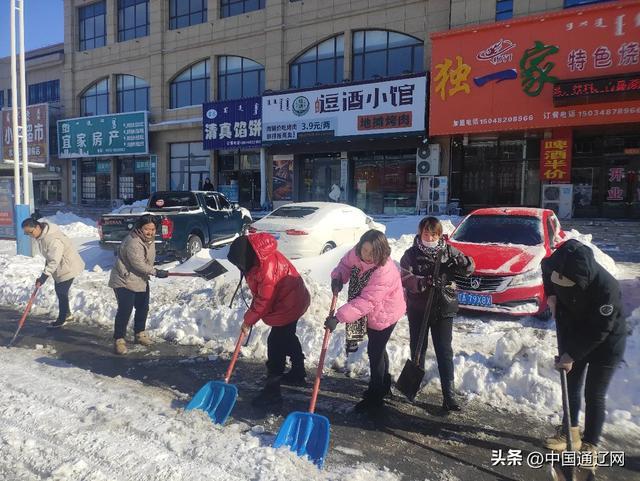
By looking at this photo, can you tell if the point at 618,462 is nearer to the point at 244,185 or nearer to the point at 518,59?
the point at 518,59

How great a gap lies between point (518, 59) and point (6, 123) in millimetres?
32961

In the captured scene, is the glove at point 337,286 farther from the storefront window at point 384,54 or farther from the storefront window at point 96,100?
the storefront window at point 96,100

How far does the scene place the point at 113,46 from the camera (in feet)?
96.1

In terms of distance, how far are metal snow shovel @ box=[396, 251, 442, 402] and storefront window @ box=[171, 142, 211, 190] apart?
77.0 ft

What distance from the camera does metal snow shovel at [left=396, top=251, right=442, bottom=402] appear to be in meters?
4.11

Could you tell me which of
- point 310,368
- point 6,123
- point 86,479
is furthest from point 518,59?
point 6,123

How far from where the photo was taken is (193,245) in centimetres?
1187

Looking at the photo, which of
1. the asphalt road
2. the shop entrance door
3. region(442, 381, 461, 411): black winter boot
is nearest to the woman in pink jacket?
the asphalt road

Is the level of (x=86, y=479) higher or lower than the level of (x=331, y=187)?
lower

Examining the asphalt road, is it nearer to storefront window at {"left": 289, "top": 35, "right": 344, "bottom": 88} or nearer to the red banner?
the red banner

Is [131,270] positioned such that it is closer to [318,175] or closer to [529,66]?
[529,66]

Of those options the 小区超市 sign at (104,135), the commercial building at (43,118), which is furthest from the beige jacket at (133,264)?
the commercial building at (43,118)

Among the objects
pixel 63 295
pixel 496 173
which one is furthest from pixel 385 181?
pixel 63 295

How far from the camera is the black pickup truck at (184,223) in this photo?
1105 cm
